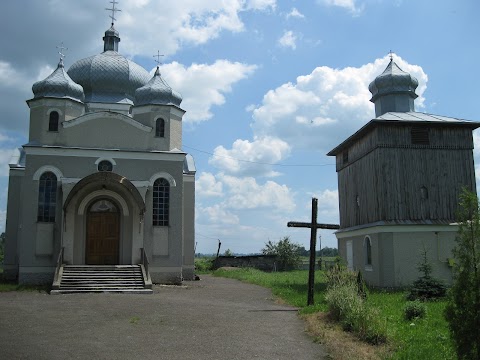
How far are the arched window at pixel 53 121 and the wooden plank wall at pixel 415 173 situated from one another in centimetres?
1364

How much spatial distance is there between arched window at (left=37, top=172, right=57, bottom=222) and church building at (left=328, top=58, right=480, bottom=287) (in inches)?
520

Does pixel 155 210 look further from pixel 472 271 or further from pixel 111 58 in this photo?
pixel 472 271

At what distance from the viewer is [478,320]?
6.79 metres

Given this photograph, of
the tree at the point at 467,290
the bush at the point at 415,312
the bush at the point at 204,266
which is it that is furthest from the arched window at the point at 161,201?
the bush at the point at 204,266

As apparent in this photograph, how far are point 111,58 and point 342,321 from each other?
21.9 metres

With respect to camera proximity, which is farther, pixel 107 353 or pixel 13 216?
pixel 13 216

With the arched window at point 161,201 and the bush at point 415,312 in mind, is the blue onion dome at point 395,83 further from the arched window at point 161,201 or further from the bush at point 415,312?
the bush at point 415,312

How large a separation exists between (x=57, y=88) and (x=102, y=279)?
8.92 m

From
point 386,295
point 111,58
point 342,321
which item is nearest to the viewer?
point 342,321

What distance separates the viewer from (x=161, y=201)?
22.9 meters

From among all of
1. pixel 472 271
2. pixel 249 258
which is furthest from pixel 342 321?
pixel 249 258

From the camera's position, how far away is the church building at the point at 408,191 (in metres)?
20.6

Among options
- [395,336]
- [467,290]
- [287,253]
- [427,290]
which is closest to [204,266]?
[287,253]

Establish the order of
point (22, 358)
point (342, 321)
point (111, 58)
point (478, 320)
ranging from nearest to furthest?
point (478, 320), point (22, 358), point (342, 321), point (111, 58)
